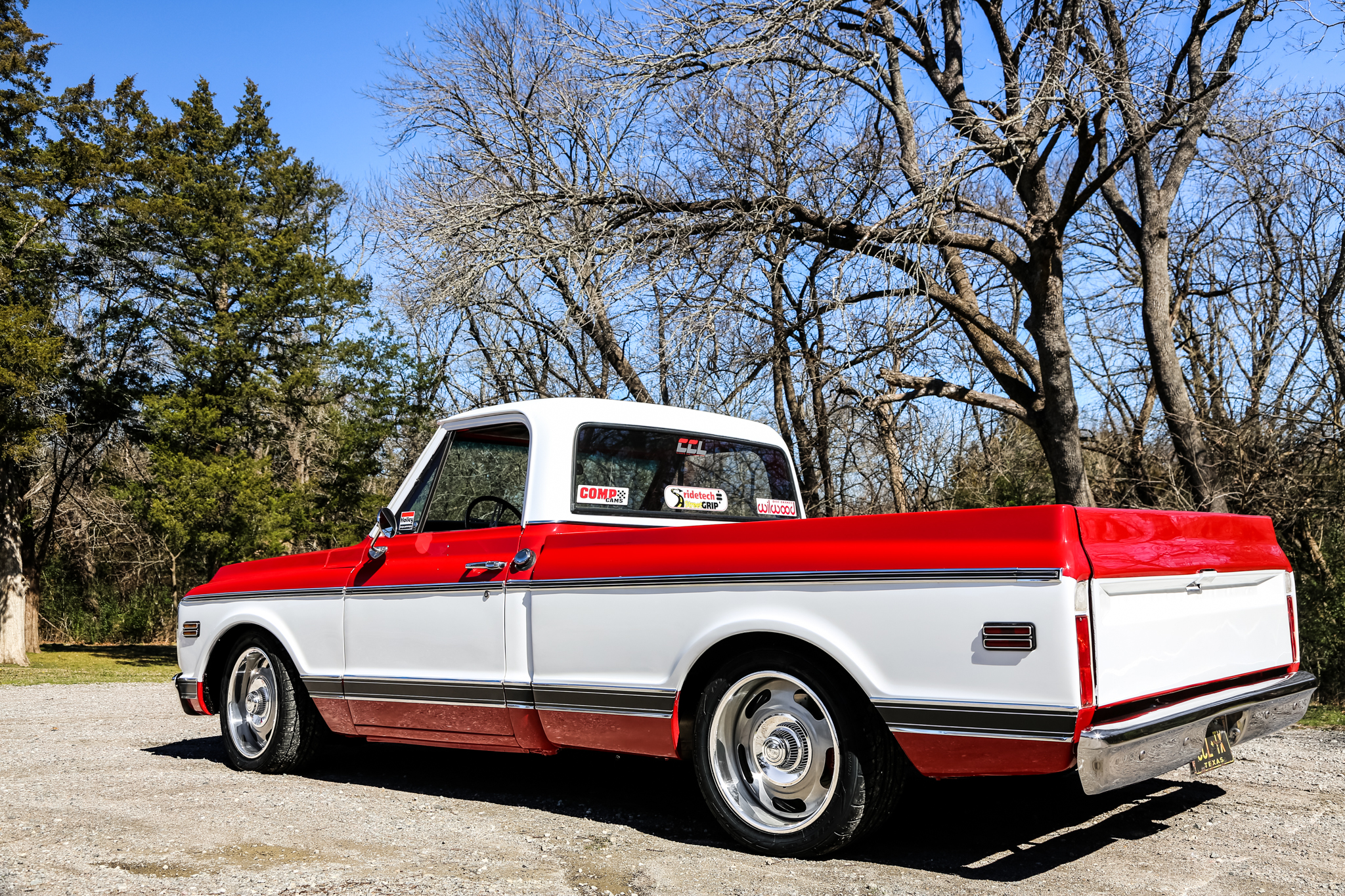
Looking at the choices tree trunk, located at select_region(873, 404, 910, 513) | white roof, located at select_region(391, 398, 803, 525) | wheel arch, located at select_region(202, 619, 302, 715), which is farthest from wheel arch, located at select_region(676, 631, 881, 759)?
tree trunk, located at select_region(873, 404, 910, 513)

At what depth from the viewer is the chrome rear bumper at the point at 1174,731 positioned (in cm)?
369

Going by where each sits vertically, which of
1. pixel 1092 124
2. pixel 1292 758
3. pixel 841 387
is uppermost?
pixel 1092 124

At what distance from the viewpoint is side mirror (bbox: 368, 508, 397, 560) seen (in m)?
5.98

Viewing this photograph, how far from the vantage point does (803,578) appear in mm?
4305

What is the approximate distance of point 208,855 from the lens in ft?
15.0

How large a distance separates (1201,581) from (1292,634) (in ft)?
3.62

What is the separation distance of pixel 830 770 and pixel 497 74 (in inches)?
683

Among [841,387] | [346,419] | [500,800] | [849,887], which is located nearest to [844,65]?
[841,387]

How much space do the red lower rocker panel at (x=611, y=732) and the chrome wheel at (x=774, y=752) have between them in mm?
272

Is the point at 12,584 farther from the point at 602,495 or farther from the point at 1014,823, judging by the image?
the point at 1014,823

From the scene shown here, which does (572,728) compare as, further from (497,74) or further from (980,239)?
(497,74)

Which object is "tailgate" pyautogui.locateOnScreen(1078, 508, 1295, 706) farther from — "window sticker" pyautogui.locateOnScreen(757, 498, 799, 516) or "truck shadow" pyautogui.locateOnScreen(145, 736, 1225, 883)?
"window sticker" pyautogui.locateOnScreen(757, 498, 799, 516)

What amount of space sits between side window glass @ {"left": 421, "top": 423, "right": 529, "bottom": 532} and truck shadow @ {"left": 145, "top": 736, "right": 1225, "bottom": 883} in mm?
Answer: 1395

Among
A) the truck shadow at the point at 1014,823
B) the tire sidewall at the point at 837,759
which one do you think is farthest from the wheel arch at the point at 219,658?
the truck shadow at the point at 1014,823
